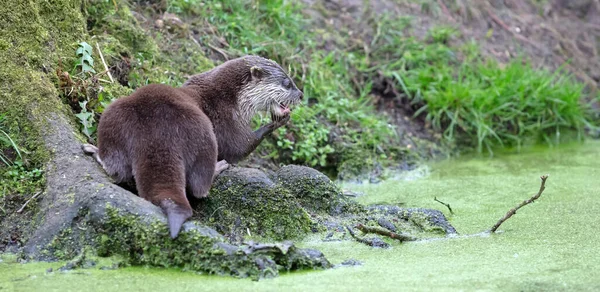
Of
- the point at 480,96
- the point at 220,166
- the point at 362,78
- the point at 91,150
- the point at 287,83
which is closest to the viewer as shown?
the point at 91,150

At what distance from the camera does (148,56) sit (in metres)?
5.58

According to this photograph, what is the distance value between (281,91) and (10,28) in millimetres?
1628

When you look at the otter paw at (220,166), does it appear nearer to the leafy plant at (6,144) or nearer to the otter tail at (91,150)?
the otter tail at (91,150)

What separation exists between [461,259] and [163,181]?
1.33m

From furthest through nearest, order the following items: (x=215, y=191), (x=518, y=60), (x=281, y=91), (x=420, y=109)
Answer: (x=518, y=60), (x=420, y=109), (x=281, y=91), (x=215, y=191)

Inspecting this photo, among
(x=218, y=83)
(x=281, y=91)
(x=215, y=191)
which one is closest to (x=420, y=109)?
(x=281, y=91)

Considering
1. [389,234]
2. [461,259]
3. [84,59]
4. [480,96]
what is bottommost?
[480,96]

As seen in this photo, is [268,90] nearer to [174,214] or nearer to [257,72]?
[257,72]

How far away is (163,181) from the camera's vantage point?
3.54m

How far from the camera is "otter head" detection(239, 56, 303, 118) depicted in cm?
477

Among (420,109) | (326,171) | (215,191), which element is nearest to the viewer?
(215,191)

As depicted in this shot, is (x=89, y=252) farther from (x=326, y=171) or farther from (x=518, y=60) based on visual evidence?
(x=518, y=60)

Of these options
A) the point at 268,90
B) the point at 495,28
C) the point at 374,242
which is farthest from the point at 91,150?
the point at 495,28

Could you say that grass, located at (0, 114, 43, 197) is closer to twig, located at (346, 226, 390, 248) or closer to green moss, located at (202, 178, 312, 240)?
green moss, located at (202, 178, 312, 240)
